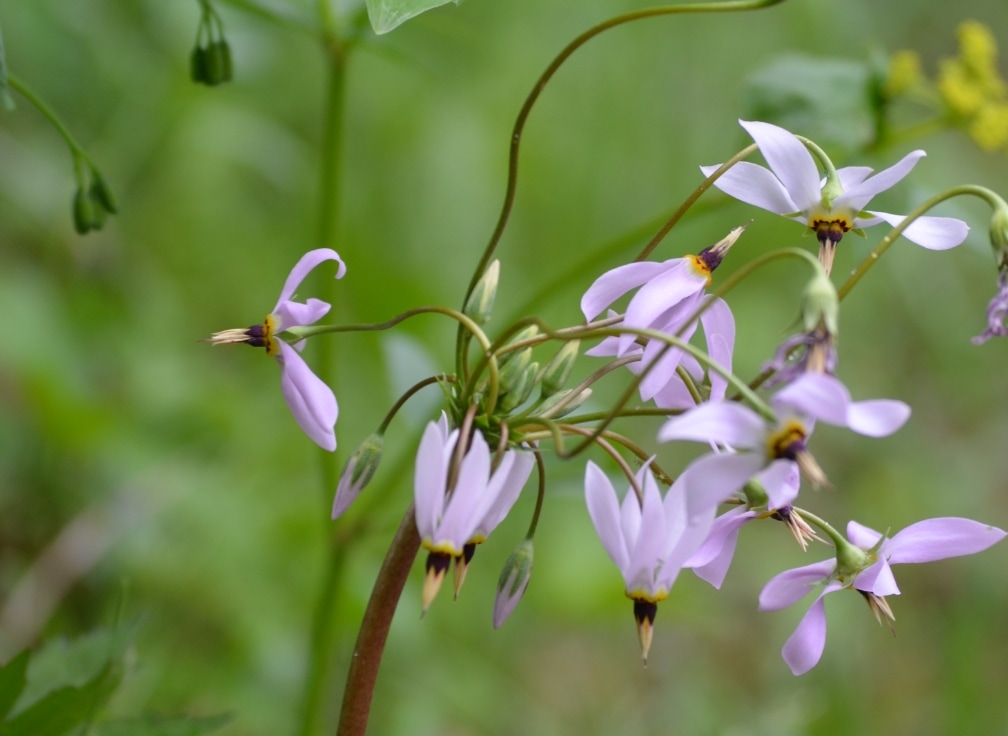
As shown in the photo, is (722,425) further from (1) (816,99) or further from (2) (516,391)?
(1) (816,99)

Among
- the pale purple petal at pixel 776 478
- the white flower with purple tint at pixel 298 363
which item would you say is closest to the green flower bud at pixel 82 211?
the white flower with purple tint at pixel 298 363

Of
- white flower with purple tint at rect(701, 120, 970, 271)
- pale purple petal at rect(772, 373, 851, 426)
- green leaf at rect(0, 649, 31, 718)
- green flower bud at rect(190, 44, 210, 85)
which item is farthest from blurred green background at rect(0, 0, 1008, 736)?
pale purple petal at rect(772, 373, 851, 426)

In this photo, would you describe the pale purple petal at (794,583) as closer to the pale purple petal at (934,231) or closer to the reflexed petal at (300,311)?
the pale purple petal at (934,231)

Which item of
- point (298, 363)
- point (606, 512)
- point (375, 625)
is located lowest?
point (375, 625)

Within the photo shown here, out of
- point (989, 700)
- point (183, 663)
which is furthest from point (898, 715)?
point (183, 663)

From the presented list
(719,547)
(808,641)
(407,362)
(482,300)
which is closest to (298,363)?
(482,300)

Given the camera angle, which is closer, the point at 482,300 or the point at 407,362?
the point at 482,300

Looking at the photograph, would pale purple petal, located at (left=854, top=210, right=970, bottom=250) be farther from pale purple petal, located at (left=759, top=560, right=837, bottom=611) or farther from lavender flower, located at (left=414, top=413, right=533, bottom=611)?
lavender flower, located at (left=414, top=413, right=533, bottom=611)

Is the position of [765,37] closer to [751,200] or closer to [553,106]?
[553,106]
